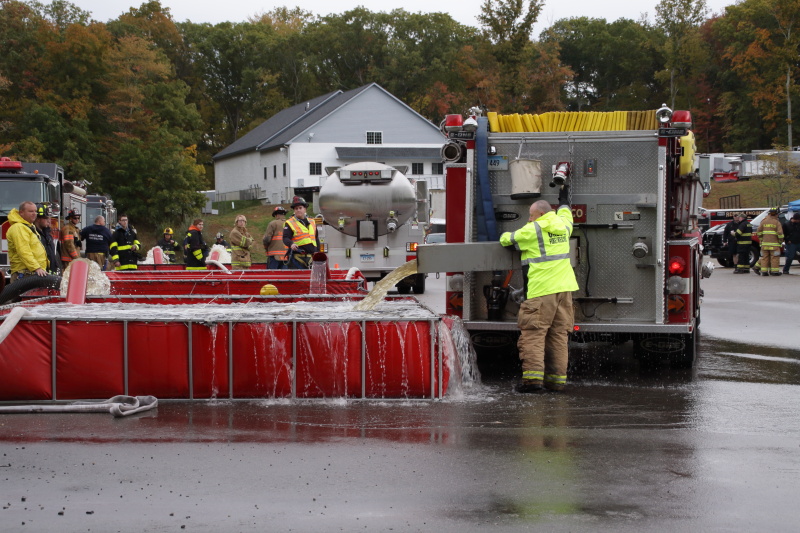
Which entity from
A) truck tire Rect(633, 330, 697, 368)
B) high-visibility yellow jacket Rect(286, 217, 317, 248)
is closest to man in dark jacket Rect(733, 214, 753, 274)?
high-visibility yellow jacket Rect(286, 217, 317, 248)

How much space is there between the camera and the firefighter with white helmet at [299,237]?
16.5m

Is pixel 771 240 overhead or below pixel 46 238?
below

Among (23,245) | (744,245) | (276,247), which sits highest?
(23,245)

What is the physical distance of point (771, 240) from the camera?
27797 mm

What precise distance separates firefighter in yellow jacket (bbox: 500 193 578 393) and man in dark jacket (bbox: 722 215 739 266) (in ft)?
80.0

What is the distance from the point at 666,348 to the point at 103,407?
580 cm

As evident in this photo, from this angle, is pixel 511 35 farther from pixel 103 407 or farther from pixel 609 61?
pixel 103 407

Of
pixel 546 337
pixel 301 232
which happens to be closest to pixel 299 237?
pixel 301 232

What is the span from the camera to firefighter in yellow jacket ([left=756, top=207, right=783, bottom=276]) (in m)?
27.8

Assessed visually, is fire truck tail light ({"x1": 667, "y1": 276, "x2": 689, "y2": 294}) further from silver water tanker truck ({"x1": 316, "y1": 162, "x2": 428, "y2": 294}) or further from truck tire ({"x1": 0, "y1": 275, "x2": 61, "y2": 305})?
silver water tanker truck ({"x1": 316, "y1": 162, "x2": 428, "y2": 294})

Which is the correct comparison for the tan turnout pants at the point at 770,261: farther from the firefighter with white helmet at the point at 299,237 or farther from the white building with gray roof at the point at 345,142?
the white building with gray roof at the point at 345,142

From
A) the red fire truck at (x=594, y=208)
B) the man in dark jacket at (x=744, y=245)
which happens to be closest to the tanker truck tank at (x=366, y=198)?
the red fire truck at (x=594, y=208)

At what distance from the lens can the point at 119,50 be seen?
6328cm

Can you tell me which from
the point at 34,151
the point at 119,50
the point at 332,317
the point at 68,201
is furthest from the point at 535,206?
the point at 119,50
